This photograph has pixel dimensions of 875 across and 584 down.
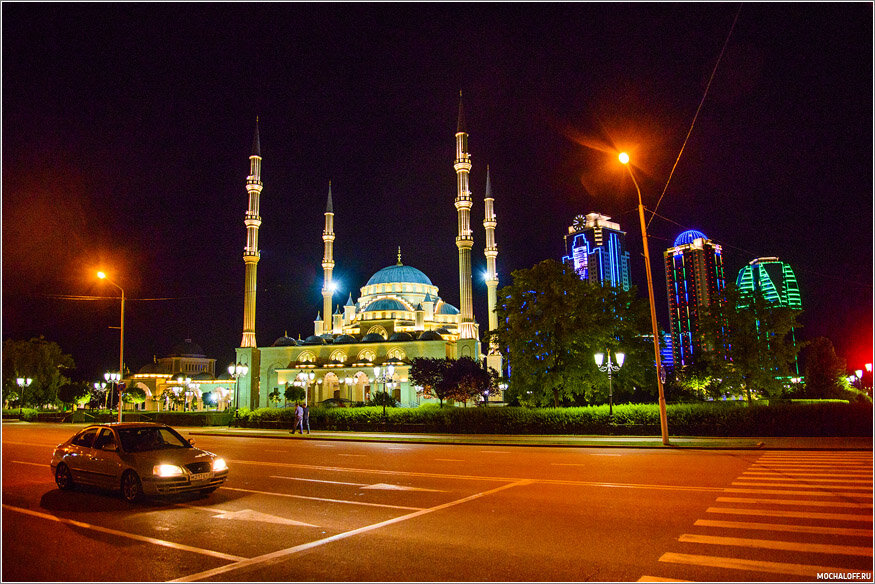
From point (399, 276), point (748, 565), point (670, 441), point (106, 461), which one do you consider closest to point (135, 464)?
point (106, 461)

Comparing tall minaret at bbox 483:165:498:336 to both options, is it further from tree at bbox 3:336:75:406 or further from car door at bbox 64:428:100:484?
car door at bbox 64:428:100:484

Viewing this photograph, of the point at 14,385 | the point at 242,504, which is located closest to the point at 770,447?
the point at 242,504

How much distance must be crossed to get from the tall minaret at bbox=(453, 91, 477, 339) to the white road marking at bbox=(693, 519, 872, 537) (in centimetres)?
5646

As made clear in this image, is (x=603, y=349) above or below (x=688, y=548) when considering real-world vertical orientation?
above

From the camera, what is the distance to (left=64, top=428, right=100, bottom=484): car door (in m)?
10.7

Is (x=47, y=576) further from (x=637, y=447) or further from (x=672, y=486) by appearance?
(x=637, y=447)

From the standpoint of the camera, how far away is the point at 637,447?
63.6 feet

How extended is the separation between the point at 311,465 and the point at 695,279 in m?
142

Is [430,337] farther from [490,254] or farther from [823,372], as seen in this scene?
[823,372]

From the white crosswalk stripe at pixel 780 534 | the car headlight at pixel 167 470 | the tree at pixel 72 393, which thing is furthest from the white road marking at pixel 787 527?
the tree at pixel 72 393

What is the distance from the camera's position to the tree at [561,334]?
28188mm

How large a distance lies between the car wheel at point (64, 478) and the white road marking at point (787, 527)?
11.2 m

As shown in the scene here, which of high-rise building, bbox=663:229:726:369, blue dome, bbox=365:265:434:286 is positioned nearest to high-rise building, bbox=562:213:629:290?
high-rise building, bbox=663:229:726:369

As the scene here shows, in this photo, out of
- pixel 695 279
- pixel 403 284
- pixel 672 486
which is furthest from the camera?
pixel 695 279
